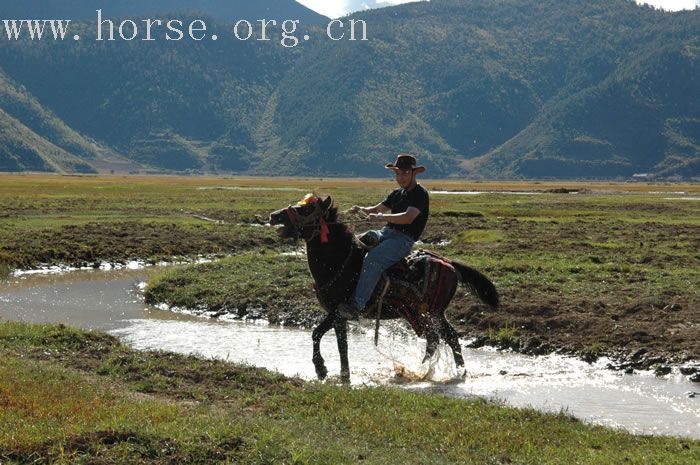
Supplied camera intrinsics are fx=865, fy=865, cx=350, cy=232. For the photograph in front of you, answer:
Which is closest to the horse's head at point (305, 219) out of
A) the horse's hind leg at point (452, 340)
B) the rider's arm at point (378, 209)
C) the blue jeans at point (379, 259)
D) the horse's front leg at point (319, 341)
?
the rider's arm at point (378, 209)

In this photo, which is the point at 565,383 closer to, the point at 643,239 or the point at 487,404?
the point at 487,404

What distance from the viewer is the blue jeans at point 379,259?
14.2 m

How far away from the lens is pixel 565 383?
14.5 m

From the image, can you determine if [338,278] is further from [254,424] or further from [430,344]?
[254,424]

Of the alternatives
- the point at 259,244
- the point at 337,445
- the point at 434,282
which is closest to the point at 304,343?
the point at 434,282

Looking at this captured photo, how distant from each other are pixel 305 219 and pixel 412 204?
5.82ft

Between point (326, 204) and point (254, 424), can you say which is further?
point (326, 204)

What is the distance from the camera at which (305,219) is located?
1369 cm

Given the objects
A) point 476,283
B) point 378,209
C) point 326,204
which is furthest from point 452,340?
point 326,204

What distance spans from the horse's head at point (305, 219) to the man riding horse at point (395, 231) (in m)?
0.60

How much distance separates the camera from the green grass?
8.74 meters

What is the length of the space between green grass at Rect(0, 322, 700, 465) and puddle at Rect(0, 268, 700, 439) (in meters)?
1.67

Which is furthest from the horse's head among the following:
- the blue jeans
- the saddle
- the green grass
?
the green grass

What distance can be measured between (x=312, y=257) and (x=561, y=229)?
3086 cm
